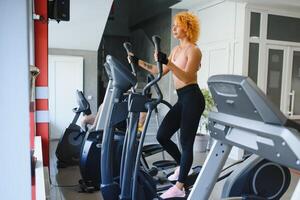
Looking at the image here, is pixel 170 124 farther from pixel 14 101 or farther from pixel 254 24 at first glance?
pixel 254 24

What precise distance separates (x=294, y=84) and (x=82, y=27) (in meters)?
4.46

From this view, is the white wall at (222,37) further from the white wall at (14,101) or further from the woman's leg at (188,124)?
the white wall at (14,101)

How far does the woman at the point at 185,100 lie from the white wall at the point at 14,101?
1.13 meters

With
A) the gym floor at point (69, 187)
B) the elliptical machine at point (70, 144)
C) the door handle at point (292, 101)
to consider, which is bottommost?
the gym floor at point (69, 187)

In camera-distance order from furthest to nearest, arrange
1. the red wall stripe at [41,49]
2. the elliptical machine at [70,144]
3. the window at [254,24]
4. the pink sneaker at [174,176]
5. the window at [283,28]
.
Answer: the window at [283,28] → the window at [254,24] → the elliptical machine at [70,144] → the red wall stripe at [41,49] → the pink sneaker at [174,176]

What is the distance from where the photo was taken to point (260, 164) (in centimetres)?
191

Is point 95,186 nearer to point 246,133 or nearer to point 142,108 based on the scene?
point 142,108

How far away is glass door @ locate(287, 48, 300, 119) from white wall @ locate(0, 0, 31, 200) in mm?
5380

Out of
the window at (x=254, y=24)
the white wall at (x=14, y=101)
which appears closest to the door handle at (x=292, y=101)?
the window at (x=254, y=24)

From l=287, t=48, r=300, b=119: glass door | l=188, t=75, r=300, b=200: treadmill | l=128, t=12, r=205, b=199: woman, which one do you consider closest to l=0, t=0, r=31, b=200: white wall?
l=188, t=75, r=300, b=200: treadmill

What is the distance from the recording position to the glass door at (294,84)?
549 centimetres

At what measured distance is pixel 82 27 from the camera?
603cm

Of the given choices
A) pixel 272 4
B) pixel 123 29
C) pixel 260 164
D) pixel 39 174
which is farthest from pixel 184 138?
pixel 123 29

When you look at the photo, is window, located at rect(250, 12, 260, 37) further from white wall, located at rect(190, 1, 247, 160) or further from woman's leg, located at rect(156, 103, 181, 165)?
woman's leg, located at rect(156, 103, 181, 165)
